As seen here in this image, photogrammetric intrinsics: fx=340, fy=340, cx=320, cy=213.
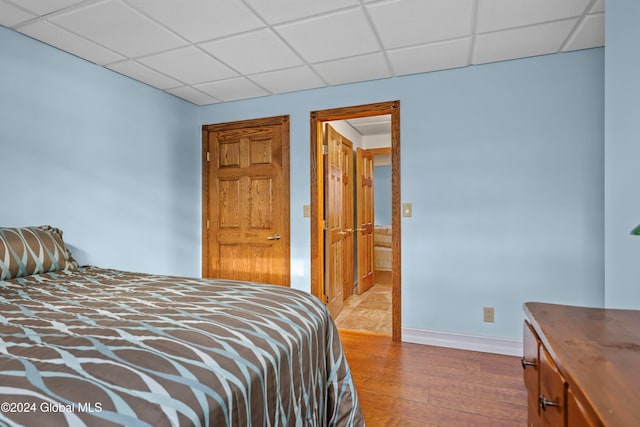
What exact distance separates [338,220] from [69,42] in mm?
2760

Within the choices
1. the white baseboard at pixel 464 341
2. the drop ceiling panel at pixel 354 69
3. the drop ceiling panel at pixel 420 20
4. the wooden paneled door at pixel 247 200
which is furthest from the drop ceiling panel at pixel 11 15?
the white baseboard at pixel 464 341

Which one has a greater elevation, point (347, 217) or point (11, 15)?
point (11, 15)

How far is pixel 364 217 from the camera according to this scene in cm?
508

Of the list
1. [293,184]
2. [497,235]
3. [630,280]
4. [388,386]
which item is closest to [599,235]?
[497,235]

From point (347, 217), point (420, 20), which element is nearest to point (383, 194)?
point (347, 217)

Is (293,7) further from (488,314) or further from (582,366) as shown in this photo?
(488,314)

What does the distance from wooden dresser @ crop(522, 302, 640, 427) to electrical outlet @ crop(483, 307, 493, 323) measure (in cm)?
167

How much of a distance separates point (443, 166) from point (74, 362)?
2772 mm

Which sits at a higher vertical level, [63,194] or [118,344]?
[63,194]

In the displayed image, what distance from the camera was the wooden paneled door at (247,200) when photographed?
3.47 meters

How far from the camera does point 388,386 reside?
7.29ft

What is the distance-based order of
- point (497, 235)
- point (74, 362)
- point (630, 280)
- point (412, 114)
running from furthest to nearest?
point (412, 114) < point (497, 235) < point (630, 280) < point (74, 362)

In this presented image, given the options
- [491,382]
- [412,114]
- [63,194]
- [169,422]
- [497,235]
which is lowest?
[491,382]

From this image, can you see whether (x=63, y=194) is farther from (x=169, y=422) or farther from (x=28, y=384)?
(x=169, y=422)
